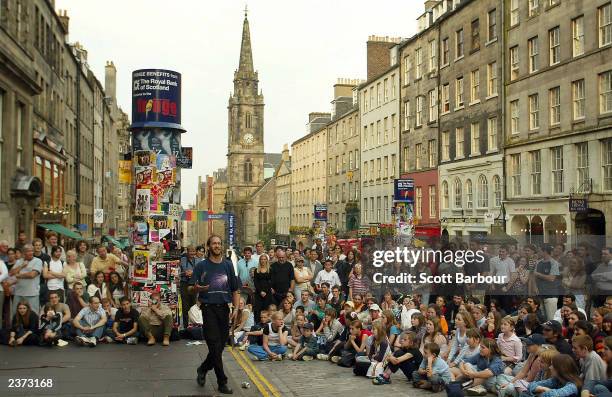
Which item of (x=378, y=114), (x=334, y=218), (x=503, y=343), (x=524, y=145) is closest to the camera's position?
(x=503, y=343)

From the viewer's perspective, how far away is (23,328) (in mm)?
13844

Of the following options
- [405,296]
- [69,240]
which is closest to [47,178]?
[69,240]

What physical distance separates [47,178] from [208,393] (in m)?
29.1

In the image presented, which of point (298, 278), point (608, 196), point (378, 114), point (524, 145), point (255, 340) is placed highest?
point (378, 114)

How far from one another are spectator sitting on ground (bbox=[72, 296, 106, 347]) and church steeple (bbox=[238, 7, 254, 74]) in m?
111

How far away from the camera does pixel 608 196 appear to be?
27438mm

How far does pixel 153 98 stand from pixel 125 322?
16.3ft

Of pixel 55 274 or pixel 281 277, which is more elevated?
pixel 55 274

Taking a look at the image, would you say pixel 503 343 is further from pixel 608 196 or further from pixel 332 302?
pixel 608 196

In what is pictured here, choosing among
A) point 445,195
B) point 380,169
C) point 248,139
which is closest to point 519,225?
point 445,195

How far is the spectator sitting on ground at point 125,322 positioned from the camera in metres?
14.5

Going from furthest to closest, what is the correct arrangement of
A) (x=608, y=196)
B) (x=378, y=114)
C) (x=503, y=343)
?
(x=378, y=114) → (x=608, y=196) → (x=503, y=343)

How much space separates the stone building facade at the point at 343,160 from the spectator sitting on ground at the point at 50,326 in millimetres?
44876

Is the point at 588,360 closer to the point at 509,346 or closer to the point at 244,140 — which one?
the point at 509,346
